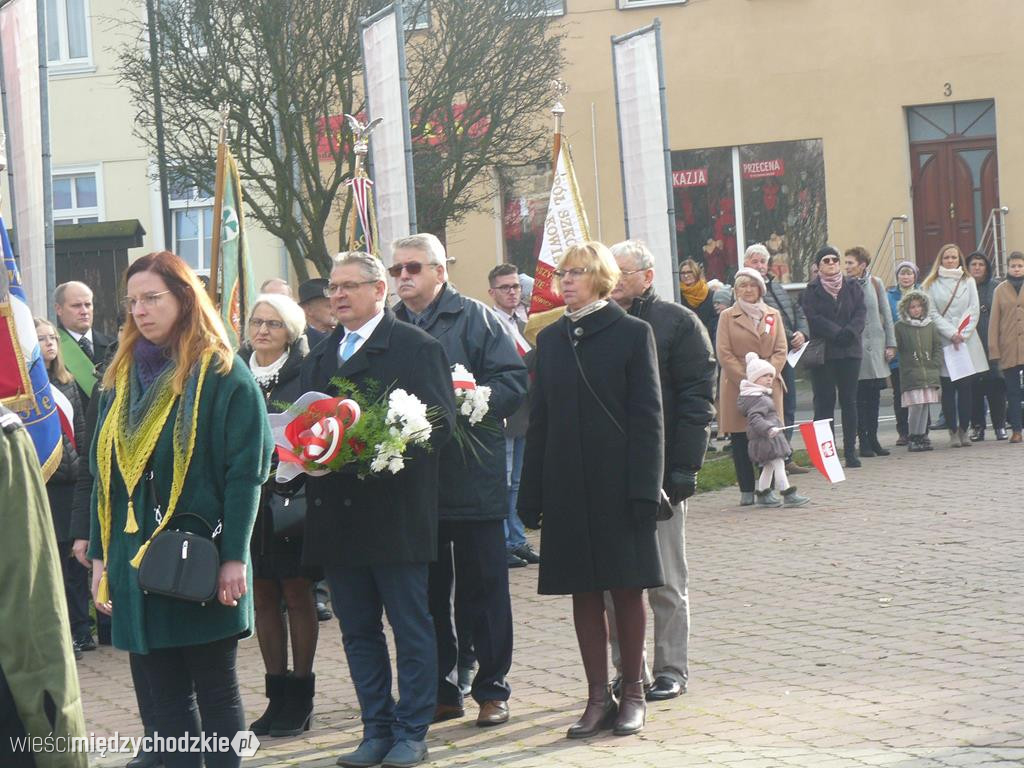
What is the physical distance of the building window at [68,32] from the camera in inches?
1132

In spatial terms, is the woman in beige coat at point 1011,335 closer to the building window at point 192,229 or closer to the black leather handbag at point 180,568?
the black leather handbag at point 180,568

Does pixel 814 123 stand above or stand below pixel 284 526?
above

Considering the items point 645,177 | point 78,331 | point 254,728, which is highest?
point 645,177

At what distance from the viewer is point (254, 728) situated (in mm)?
7320

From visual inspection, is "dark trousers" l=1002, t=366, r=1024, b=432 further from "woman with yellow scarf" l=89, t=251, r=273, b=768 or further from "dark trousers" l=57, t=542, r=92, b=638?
"woman with yellow scarf" l=89, t=251, r=273, b=768

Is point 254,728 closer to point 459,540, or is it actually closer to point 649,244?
point 459,540

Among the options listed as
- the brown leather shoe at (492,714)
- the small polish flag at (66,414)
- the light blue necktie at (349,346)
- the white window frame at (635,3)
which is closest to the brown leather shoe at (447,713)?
the brown leather shoe at (492,714)

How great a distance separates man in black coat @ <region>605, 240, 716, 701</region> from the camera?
7.41 metres

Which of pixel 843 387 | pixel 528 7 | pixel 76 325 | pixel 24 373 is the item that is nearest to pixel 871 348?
pixel 843 387

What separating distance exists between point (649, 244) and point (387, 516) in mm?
8156

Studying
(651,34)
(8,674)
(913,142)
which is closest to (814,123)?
(913,142)

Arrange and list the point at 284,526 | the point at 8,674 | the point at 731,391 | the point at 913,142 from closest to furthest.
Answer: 1. the point at 8,674
2. the point at 284,526
3. the point at 731,391
4. the point at 913,142

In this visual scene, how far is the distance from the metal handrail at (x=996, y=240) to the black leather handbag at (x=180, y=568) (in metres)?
22.0

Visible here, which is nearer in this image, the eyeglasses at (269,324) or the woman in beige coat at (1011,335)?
the eyeglasses at (269,324)
